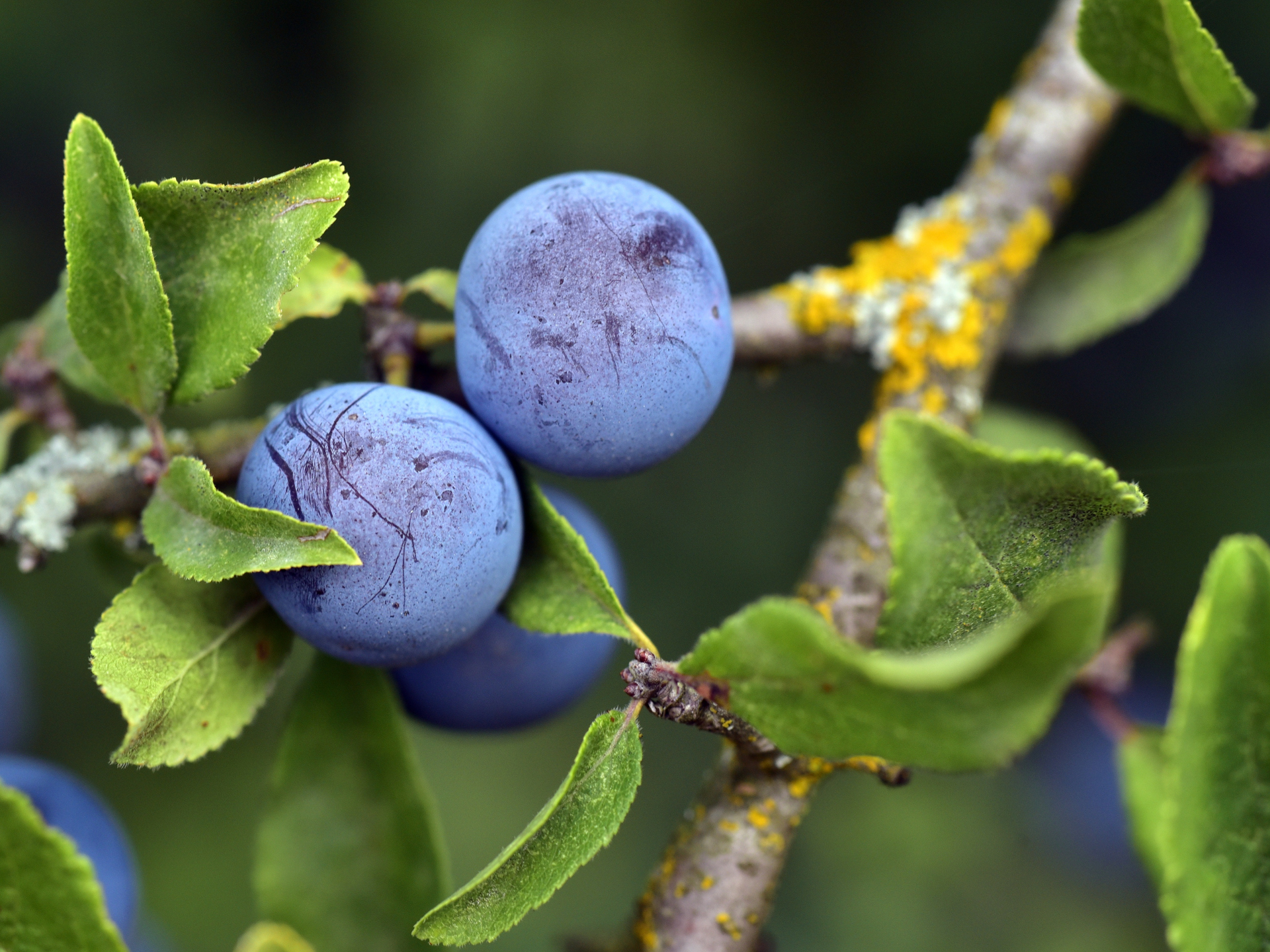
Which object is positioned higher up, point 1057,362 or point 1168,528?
point 1057,362

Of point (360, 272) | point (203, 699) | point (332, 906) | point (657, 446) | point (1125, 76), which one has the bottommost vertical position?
point (332, 906)

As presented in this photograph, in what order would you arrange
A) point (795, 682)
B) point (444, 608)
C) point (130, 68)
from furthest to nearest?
point (130, 68), point (444, 608), point (795, 682)

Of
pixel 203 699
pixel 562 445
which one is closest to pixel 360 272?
pixel 562 445

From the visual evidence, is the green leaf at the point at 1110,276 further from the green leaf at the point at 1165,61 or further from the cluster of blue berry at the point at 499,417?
the cluster of blue berry at the point at 499,417

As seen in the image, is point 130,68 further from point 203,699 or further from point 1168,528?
point 1168,528

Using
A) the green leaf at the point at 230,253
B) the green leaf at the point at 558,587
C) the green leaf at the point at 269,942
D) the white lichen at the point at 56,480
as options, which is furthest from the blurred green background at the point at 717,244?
the green leaf at the point at 269,942

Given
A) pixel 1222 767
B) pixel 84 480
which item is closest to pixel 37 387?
pixel 84 480

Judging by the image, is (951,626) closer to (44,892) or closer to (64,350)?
(44,892)
